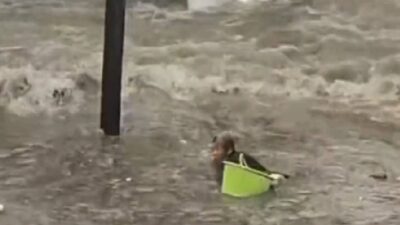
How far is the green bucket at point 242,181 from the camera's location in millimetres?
1273

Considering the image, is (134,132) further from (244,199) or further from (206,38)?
(206,38)

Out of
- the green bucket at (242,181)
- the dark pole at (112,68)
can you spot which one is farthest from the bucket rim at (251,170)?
the dark pole at (112,68)

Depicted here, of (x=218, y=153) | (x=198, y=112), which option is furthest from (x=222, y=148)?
(x=198, y=112)

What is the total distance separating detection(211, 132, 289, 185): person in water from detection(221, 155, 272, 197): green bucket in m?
0.01

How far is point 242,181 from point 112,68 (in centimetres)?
32

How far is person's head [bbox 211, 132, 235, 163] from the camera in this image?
4.42ft

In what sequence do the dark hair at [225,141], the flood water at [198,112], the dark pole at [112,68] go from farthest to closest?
the dark pole at [112,68]
the dark hair at [225,141]
the flood water at [198,112]

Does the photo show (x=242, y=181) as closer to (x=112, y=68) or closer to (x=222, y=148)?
(x=222, y=148)

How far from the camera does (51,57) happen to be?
1757 mm

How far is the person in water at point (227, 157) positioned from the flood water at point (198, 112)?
0.02 metres

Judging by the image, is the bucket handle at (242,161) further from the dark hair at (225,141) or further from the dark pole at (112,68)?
the dark pole at (112,68)

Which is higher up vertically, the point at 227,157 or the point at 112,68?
the point at 112,68

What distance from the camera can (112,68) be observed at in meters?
1.48

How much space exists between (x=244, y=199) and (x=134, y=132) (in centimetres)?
28
